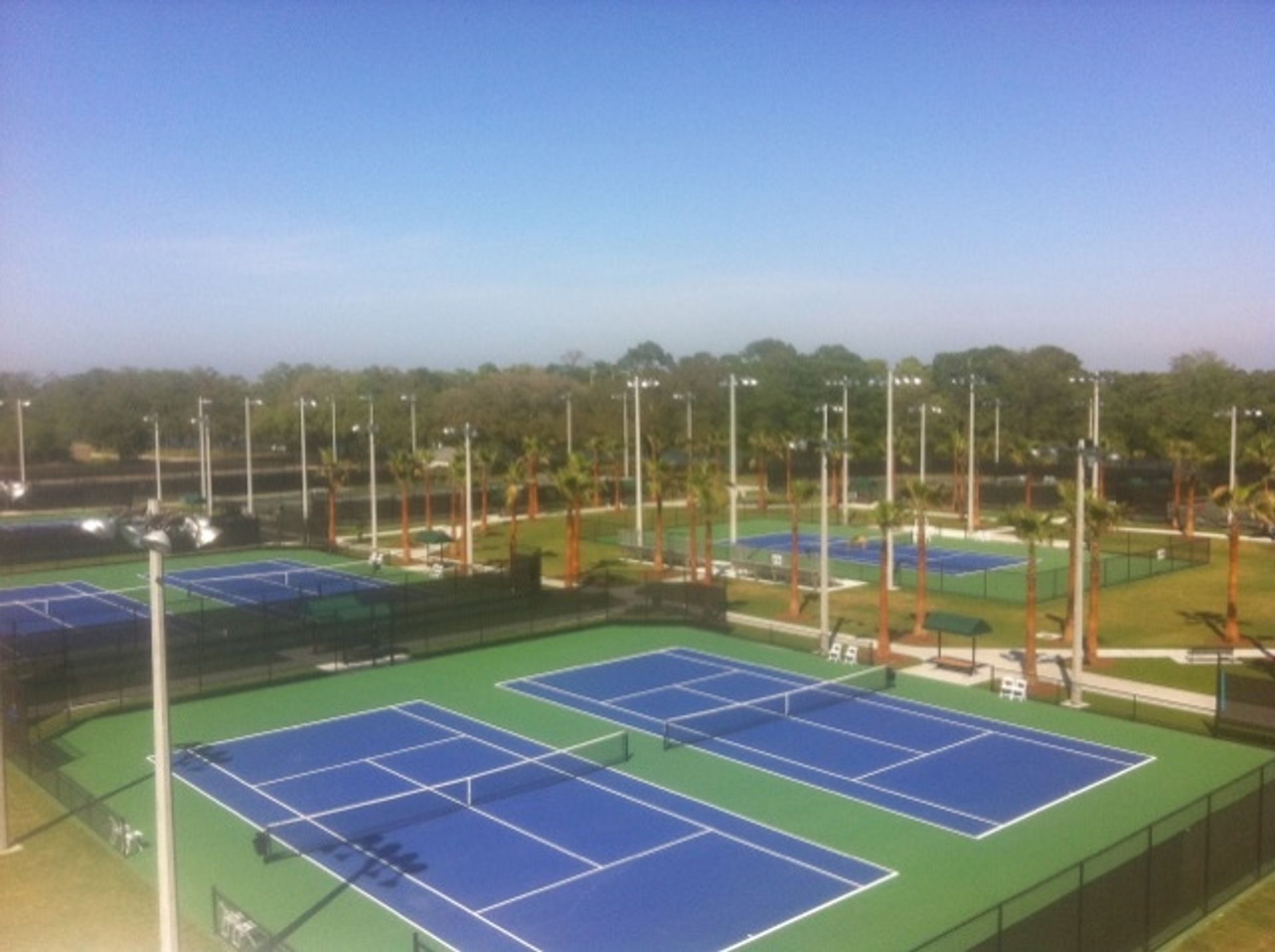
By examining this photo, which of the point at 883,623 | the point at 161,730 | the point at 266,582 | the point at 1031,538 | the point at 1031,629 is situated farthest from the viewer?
the point at 266,582

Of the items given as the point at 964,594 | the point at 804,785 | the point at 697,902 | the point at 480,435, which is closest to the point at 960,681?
the point at 804,785

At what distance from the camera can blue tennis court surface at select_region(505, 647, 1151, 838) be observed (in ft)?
83.4

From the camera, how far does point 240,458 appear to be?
4572 inches

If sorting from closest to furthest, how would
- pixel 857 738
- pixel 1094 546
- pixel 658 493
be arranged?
pixel 857 738, pixel 1094 546, pixel 658 493

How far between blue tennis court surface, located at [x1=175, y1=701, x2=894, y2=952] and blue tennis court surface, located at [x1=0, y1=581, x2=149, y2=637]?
58.1 feet

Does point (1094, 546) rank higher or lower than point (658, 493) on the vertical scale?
lower

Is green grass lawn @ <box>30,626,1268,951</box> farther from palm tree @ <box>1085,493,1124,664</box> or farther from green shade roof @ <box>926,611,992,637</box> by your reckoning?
palm tree @ <box>1085,493,1124,664</box>

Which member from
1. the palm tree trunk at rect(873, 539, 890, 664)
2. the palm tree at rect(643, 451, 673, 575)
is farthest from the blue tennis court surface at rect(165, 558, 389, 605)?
the palm tree trunk at rect(873, 539, 890, 664)

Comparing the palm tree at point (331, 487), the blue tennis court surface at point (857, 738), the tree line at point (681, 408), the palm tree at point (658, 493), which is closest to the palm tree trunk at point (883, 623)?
the blue tennis court surface at point (857, 738)

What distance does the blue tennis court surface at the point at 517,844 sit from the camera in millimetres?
19375

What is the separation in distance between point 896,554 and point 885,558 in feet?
74.6

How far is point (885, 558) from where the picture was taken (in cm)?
3816

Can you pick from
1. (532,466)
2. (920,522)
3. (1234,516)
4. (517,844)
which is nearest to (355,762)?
(517,844)

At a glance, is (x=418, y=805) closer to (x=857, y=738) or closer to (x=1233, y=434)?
(x=857, y=738)
